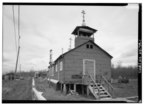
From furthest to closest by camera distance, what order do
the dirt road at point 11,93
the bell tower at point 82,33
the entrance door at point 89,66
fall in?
the bell tower at point 82,33 < the entrance door at point 89,66 < the dirt road at point 11,93

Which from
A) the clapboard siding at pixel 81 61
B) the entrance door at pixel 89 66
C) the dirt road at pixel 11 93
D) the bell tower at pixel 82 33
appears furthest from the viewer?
the bell tower at pixel 82 33

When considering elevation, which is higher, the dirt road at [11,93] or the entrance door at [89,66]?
the entrance door at [89,66]

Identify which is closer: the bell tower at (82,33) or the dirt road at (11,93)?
the dirt road at (11,93)

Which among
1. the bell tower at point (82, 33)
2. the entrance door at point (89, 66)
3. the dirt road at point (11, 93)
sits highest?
the bell tower at point (82, 33)

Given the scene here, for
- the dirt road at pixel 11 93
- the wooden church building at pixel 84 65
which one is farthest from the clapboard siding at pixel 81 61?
the dirt road at pixel 11 93

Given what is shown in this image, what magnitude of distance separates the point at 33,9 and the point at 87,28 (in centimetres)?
505

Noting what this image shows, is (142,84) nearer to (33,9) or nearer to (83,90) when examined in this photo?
(83,90)

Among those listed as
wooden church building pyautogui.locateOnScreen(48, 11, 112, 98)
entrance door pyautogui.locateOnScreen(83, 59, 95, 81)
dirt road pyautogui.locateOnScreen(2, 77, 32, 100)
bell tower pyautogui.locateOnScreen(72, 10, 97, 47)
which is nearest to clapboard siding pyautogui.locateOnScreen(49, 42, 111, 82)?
wooden church building pyautogui.locateOnScreen(48, 11, 112, 98)

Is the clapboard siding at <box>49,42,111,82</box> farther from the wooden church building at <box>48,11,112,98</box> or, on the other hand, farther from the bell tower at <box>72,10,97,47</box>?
the bell tower at <box>72,10,97,47</box>

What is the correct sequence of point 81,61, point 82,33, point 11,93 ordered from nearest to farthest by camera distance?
point 11,93 → point 81,61 → point 82,33

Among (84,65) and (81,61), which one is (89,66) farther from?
(81,61)

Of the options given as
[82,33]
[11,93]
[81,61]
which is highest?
[82,33]

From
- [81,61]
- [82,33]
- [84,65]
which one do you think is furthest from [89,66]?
[82,33]

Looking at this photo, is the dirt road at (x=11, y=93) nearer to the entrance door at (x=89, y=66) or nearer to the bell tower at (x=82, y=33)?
the entrance door at (x=89, y=66)
